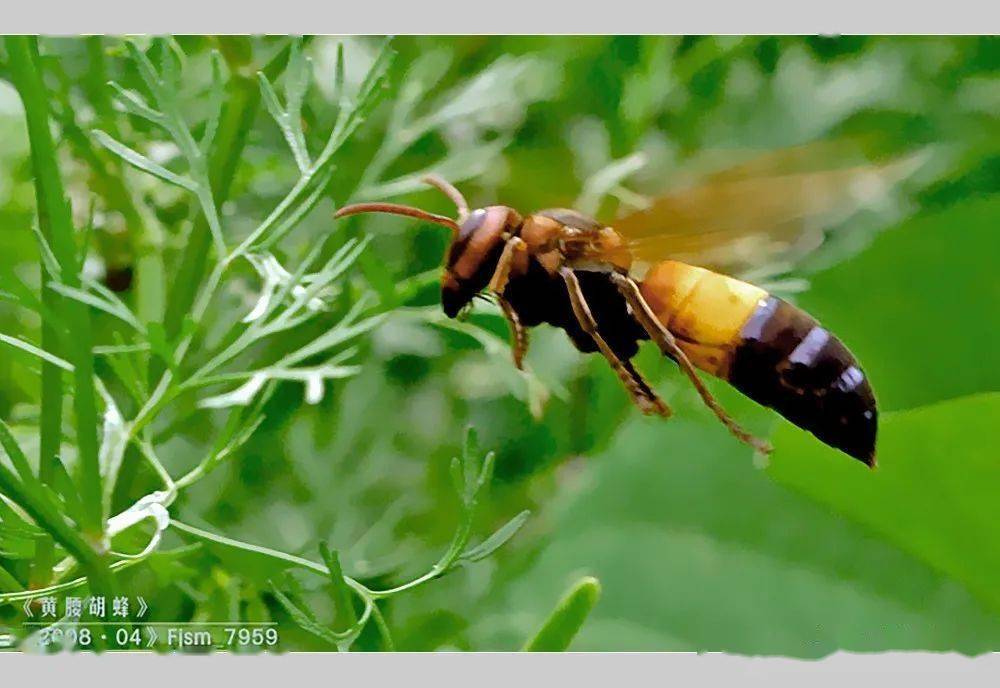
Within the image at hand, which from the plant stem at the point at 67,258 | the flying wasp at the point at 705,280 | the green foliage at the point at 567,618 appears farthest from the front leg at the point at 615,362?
the plant stem at the point at 67,258

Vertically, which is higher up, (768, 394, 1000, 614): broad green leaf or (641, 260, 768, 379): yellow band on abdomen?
(641, 260, 768, 379): yellow band on abdomen

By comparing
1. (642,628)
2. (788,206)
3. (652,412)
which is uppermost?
(788,206)

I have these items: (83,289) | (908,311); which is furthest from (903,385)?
(83,289)

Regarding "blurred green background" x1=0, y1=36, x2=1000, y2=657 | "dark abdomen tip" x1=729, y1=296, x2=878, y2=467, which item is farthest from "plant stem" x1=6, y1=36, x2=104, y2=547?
"dark abdomen tip" x1=729, y1=296, x2=878, y2=467

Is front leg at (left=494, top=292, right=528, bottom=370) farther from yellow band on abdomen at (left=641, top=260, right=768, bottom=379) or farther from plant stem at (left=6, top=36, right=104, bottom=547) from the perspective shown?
plant stem at (left=6, top=36, right=104, bottom=547)

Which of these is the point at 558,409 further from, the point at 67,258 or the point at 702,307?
the point at 67,258

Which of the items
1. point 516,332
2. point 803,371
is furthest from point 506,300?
point 803,371

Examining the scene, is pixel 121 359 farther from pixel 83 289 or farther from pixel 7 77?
pixel 7 77
